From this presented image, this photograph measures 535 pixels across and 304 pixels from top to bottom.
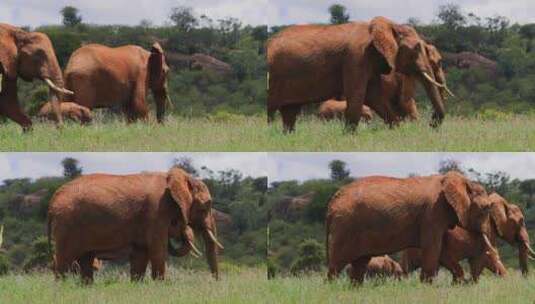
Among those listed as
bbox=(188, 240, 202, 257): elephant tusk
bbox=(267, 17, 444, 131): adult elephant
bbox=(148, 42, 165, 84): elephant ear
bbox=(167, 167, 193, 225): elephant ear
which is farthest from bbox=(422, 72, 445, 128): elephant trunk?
bbox=(148, 42, 165, 84): elephant ear

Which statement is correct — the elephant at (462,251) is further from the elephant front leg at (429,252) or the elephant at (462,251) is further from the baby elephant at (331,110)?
the baby elephant at (331,110)

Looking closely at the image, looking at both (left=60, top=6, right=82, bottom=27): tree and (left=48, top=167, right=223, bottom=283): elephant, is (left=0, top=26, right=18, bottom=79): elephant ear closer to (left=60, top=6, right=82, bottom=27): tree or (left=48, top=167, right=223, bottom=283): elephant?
(left=48, top=167, right=223, bottom=283): elephant

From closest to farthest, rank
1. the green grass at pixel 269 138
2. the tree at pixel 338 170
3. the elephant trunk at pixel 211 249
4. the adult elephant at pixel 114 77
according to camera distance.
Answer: the green grass at pixel 269 138 < the elephant trunk at pixel 211 249 < the adult elephant at pixel 114 77 < the tree at pixel 338 170

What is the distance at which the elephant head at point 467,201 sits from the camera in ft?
39.5

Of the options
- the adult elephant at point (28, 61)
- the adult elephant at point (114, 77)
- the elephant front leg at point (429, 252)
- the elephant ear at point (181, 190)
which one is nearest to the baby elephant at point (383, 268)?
the elephant front leg at point (429, 252)

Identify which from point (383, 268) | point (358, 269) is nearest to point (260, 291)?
point (358, 269)

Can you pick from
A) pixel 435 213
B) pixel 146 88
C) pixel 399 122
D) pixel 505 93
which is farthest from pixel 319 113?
pixel 505 93

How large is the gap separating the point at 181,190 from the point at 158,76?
4.62 meters

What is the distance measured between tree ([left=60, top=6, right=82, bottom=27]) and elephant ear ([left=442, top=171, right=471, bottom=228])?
19100 millimetres

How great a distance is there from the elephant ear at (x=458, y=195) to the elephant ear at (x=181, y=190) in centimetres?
244

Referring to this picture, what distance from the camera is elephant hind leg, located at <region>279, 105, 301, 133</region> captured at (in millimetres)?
12906

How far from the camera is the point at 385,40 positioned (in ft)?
40.8

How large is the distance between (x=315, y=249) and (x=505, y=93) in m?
16.4

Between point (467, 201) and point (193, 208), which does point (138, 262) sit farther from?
point (467, 201)
